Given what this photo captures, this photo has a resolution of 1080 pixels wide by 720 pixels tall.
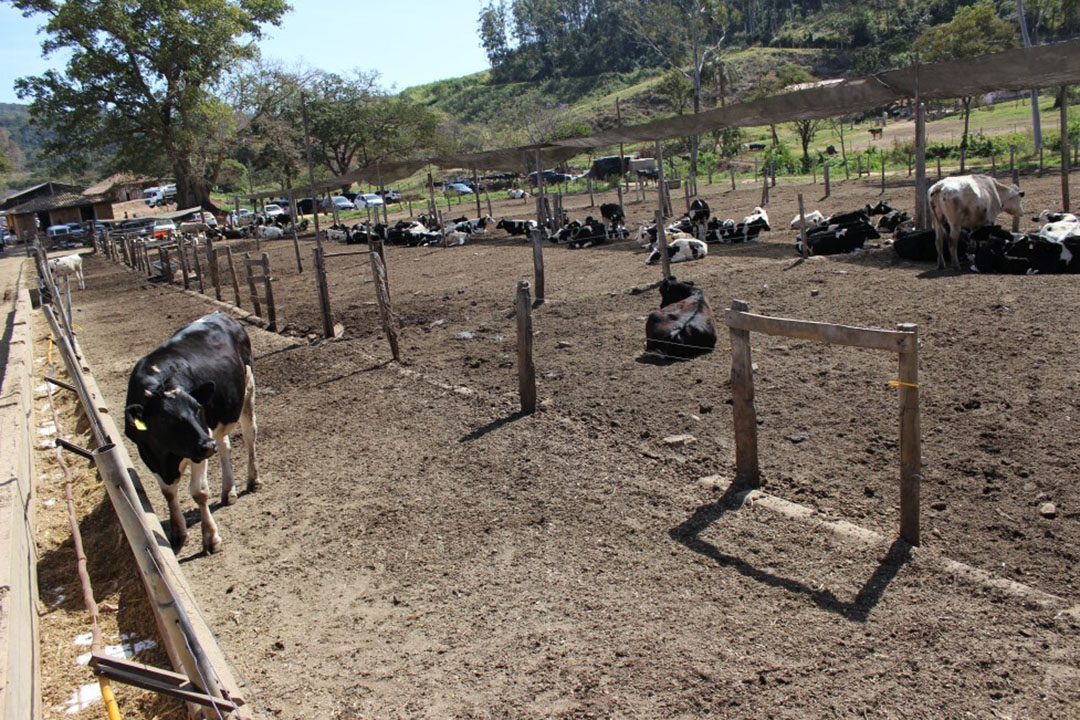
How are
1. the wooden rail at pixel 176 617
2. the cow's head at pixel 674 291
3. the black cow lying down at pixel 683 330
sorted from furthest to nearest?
the cow's head at pixel 674 291 → the black cow lying down at pixel 683 330 → the wooden rail at pixel 176 617

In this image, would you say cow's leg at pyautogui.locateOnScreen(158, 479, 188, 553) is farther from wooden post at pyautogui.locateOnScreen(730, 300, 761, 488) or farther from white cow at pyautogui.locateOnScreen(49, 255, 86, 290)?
white cow at pyautogui.locateOnScreen(49, 255, 86, 290)

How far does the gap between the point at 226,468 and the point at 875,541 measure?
4696 mm

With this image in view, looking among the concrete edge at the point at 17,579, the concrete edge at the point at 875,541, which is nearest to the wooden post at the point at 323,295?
the concrete edge at the point at 17,579

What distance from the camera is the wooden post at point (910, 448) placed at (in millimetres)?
4621

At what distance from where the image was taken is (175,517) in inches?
221

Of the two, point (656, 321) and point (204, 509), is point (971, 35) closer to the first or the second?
point (656, 321)

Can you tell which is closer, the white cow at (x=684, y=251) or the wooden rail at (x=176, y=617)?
the wooden rail at (x=176, y=617)

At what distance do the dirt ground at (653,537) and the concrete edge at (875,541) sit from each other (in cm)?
7

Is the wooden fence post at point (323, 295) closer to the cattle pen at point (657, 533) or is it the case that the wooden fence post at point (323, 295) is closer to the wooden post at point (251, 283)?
the wooden post at point (251, 283)

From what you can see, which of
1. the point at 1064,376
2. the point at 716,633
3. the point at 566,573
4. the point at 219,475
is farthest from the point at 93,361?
the point at 1064,376

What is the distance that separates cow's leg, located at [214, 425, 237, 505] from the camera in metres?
6.40

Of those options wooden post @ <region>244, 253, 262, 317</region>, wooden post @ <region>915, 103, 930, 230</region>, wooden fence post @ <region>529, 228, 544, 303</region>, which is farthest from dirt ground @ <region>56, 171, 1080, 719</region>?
wooden post @ <region>915, 103, 930, 230</region>

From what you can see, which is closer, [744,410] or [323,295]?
[744,410]

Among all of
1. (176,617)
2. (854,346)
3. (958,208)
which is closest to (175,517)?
(176,617)
